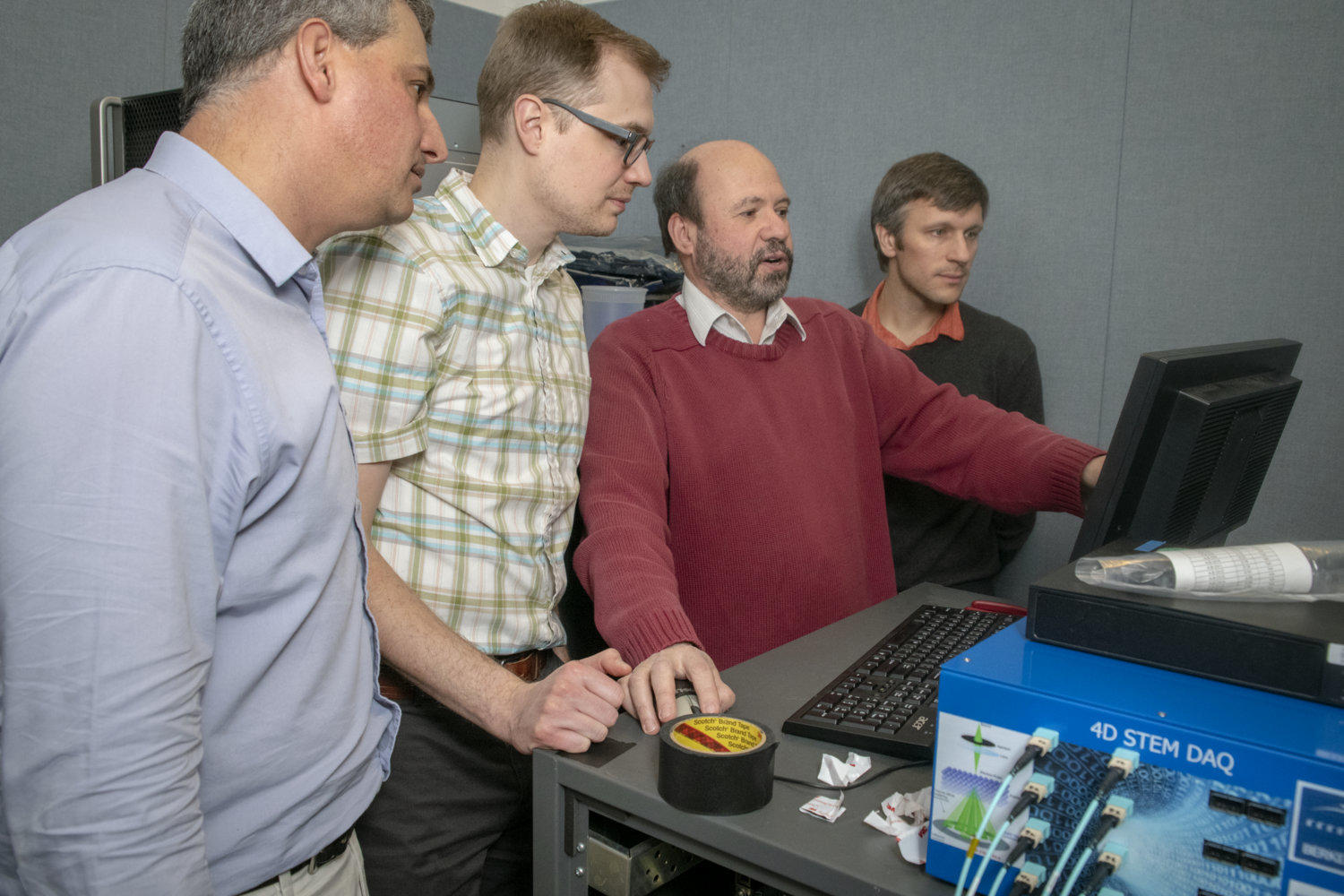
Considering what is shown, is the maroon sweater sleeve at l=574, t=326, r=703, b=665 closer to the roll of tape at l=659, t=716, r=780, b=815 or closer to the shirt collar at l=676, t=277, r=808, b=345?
the shirt collar at l=676, t=277, r=808, b=345

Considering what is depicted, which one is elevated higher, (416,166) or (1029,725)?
(416,166)

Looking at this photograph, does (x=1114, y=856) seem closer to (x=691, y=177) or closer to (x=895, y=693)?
(x=895, y=693)

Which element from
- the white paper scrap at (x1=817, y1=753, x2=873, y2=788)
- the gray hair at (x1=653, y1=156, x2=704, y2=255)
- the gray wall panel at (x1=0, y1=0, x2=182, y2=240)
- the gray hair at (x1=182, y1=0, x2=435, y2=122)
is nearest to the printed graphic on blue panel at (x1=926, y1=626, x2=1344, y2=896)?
the white paper scrap at (x1=817, y1=753, x2=873, y2=788)

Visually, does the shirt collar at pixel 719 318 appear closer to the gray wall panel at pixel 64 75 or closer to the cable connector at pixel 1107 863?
the cable connector at pixel 1107 863

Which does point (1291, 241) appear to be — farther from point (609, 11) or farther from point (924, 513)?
point (609, 11)

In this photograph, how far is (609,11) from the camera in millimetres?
3244

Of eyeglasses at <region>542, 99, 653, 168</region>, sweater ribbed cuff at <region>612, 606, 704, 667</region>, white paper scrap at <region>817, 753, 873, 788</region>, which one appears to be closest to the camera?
white paper scrap at <region>817, 753, 873, 788</region>

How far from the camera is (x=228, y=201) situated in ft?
2.41

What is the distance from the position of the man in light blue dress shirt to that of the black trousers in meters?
0.29

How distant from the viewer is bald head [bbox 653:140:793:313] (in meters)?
1.73

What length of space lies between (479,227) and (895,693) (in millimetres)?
748

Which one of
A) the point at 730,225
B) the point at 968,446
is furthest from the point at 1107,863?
the point at 730,225

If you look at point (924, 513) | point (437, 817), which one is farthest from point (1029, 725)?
point (924, 513)

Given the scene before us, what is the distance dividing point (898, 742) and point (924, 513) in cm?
134
